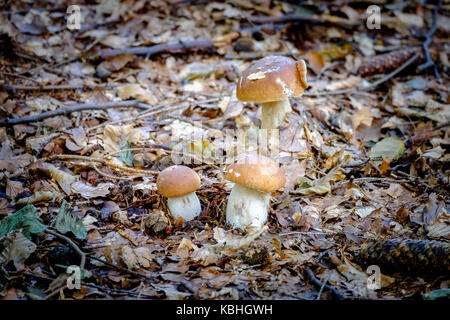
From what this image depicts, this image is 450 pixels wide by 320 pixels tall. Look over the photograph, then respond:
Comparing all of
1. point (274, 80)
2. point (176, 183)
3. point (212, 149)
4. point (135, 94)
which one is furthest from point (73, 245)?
point (135, 94)

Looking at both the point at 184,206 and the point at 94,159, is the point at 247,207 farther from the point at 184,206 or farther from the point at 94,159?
the point at 94,159

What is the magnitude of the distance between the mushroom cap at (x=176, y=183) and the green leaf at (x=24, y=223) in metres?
0.90

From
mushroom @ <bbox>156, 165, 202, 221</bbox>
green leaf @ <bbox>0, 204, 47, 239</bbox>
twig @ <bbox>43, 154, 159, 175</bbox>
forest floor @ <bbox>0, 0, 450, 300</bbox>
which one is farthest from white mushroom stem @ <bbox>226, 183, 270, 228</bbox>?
green leaf @ <bbox>0, 204, 47, 239</bbox>

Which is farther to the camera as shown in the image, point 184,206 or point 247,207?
point 184,206

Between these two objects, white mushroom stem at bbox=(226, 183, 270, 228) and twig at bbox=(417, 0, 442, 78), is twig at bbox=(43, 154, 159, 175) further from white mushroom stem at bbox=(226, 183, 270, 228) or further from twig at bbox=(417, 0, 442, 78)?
twig at bbox=(417, 0, 442, 78)

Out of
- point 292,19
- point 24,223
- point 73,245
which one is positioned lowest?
point 73,245

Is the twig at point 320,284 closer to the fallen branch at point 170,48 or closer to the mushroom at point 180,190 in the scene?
the mushroom at point 180,190

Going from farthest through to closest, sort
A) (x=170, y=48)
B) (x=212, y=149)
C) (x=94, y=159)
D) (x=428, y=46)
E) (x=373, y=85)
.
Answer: (x=428, y=46), (x=170, y=48), (x=373, y=85), (x=212, y=149), (x=94, y=159)

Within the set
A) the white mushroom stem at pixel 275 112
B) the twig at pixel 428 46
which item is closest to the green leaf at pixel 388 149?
the white mushroom stem at pixel 275 112

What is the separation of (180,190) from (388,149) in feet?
8.63

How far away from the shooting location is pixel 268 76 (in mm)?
3596

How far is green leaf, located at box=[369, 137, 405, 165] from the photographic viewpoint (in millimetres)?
3930

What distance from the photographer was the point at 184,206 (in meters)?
2.93

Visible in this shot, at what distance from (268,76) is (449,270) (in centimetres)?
233
